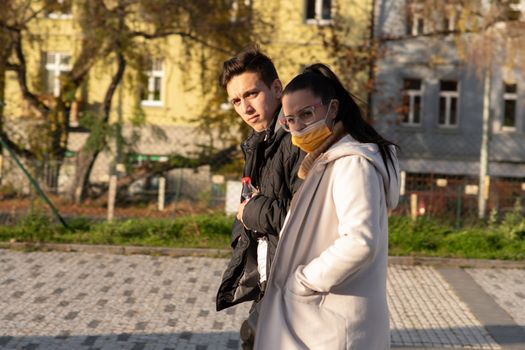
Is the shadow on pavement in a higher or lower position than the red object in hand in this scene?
lower

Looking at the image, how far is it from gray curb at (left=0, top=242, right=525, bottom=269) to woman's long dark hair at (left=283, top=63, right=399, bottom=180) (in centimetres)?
781

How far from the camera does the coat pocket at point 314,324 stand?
316cm

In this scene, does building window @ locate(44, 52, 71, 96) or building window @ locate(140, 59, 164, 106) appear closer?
building window @ locate(44, 52, 71, 96)

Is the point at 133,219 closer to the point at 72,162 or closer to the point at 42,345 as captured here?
the point at 72,162

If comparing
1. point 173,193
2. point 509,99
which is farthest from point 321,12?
point 173,193

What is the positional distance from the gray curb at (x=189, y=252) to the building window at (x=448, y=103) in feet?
71.0

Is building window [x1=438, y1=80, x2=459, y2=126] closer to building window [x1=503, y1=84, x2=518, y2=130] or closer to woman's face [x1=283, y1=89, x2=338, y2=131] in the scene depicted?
building window [x1=503, y1=84, x2=518, y2=130]

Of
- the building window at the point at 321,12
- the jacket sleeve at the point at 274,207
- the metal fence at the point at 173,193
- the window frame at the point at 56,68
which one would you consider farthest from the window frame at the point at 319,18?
the jacket sleeve at the point at 274,207

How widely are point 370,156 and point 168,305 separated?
17.5ft

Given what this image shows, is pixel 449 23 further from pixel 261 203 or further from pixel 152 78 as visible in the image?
pixel 261 203

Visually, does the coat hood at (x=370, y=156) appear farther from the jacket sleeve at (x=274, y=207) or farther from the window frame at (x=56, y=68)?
the window frame at (x=56, y=68)

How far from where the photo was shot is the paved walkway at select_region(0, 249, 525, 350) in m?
6.97

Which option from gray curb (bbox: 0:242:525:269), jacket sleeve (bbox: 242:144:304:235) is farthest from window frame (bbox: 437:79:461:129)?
jacket sleeve (bbox: 242:144:304:235)

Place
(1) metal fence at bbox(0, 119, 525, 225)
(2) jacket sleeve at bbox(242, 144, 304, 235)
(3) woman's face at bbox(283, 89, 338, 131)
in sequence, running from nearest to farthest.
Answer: (3) woman's face at bbox(283, 89, 338, 131) < (2) jacket sleeve at bbox(242, 144, 304, 235) < (1) metal fence at bbox(0, 119, 525, 225)
